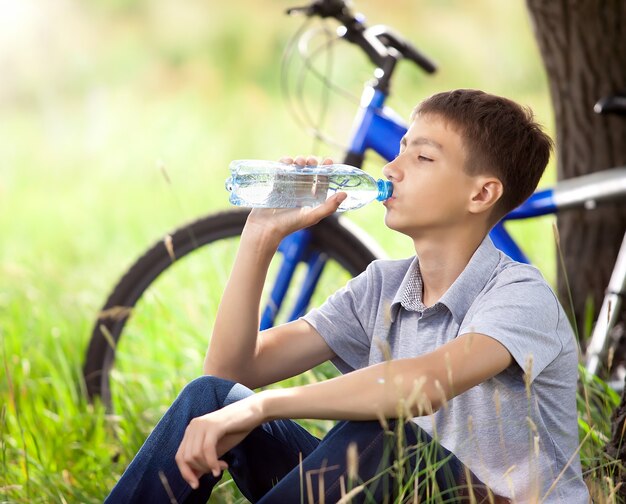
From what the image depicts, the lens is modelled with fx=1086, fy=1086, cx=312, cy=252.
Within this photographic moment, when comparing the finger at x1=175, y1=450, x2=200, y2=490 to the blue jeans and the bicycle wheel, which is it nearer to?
the blue jeans

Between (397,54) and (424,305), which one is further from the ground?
(397,54)

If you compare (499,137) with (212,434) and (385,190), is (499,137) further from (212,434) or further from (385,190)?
(212,434)

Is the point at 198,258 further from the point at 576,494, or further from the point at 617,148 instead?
the point at 576,494

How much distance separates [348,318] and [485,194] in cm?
41

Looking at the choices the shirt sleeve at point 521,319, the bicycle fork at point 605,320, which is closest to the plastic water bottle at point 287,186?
the shirt sleeve at point 521,319

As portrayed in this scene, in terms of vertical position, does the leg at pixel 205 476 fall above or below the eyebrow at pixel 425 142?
below

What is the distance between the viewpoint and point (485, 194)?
2.34m

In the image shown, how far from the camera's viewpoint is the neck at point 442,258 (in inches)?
91.0

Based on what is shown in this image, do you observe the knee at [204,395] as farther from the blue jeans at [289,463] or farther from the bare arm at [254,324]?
the bare arm at [254,324]

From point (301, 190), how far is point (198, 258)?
83.4 inches

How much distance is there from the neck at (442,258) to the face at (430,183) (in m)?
0.02

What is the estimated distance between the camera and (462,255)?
2.32m

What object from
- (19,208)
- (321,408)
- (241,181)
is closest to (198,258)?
(241,181)

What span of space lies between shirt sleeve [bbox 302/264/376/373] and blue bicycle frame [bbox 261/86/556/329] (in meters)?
0.67
